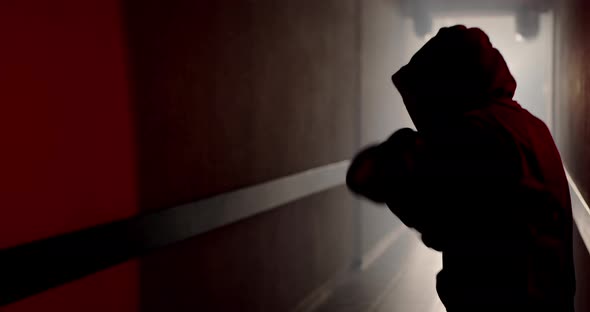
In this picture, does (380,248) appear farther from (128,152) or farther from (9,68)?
(9,68)

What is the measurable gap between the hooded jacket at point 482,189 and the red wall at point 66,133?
1196 millimetres

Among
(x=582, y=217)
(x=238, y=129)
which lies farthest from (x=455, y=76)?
(x=582, y=217)

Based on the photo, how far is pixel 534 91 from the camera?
13.2m

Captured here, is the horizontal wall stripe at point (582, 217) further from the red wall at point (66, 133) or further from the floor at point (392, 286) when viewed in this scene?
the red wall at point (66, 133)

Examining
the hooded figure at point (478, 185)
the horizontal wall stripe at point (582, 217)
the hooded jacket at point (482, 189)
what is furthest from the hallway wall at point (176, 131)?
the horizontal wall stripe at point (582, 217)

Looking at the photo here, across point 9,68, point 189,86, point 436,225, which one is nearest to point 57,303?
point 9,68

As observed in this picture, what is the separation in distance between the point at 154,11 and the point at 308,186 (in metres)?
2.14

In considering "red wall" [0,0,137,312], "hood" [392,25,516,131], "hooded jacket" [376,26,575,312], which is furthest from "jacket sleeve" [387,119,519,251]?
"red wall" [0,0,137,312]

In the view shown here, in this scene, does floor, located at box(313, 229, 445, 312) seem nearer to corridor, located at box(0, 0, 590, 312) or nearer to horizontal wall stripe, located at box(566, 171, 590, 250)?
corridor, located at box(0, 0, 590, 312)

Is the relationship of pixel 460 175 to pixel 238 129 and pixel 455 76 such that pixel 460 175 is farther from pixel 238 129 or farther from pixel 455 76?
pixel 238 129

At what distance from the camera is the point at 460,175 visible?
1587mm

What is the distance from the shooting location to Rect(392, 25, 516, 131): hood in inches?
68.7

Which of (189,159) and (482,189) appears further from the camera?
(189,159)

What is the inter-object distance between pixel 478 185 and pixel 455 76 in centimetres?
40
